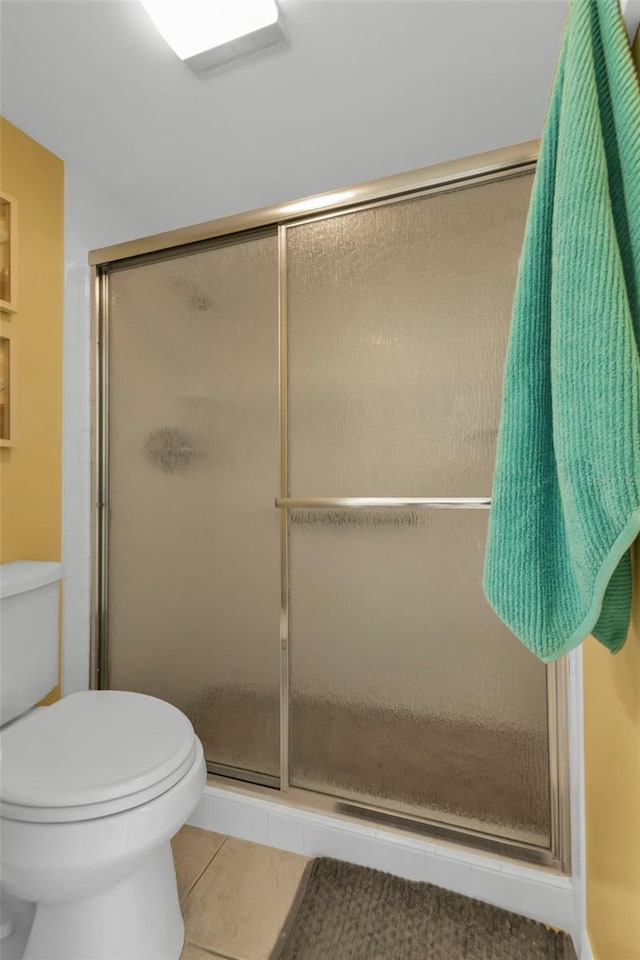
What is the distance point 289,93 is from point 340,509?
1184 millimetres

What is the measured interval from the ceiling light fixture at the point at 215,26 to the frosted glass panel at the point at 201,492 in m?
0.44

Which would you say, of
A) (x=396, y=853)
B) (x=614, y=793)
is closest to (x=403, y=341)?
(x=614, y=793)

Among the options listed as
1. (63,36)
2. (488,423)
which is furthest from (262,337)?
(63,36)

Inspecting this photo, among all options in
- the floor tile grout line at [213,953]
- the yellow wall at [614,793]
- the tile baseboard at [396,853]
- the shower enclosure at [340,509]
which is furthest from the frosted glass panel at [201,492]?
the yellow wall at [614,793]

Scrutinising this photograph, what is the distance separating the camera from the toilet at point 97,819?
0.85 m

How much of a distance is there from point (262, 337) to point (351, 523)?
0.62 m

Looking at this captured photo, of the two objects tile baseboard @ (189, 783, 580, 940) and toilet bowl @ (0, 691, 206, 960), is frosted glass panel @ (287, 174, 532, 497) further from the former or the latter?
tile baseboard @ (189, 783, 580, 940)

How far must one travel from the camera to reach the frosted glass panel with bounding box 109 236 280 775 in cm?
144

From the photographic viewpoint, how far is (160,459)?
1.60m

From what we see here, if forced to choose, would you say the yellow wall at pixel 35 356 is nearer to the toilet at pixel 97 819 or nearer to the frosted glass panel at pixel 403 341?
the toilet at pixel 97 819

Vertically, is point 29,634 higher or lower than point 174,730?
higher

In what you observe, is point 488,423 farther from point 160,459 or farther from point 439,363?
point 160,459

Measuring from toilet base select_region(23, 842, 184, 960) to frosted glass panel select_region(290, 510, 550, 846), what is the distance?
48 centimetres

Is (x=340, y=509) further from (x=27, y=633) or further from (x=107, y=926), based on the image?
(x=107, y=926)
